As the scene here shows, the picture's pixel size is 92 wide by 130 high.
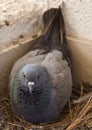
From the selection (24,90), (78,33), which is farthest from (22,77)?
(78,33)

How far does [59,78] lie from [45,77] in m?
0.21

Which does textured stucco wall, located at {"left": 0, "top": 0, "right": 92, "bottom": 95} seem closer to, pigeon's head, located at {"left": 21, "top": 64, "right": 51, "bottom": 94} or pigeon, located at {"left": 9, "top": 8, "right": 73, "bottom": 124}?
pigeon, located at {"left": 9, "top": 8, "right": 73, "bottom": 124}

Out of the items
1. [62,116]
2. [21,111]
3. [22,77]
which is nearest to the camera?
[22,77]

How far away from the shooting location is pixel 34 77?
2.77m

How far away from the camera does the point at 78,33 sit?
11.0 ft

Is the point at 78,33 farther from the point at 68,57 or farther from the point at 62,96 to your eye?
the point at 62,96

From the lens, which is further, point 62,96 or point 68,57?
point 68,57

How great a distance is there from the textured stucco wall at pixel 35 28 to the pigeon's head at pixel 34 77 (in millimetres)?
466

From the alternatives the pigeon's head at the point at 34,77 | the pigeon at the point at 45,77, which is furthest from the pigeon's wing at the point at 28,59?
the pigeon's head at the point at 34,77

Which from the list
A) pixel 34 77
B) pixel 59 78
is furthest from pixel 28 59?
pixel 34 77

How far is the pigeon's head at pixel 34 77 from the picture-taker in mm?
2750

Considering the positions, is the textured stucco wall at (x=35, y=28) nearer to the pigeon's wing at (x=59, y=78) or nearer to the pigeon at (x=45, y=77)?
the pigeon at (x=45, y=77)

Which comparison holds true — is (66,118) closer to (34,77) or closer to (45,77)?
(45,77)

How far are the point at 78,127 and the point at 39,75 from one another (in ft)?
1.81
